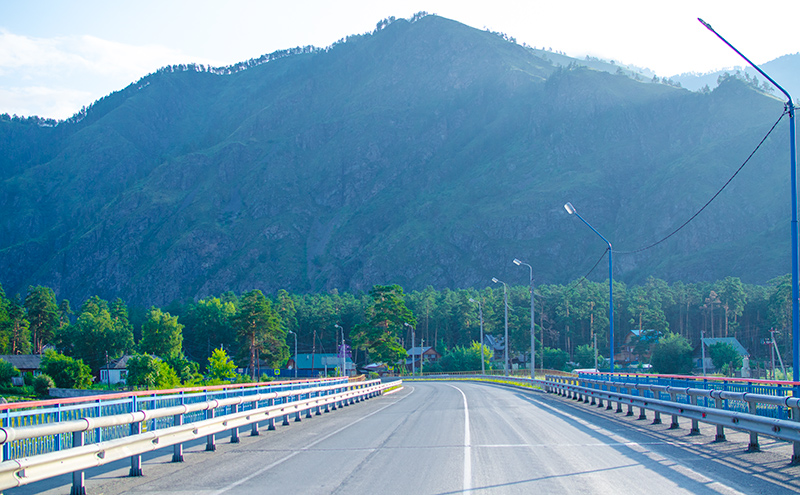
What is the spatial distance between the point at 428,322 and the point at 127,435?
14578cm

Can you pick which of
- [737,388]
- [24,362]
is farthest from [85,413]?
[24,362]

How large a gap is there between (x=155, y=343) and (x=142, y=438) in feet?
391

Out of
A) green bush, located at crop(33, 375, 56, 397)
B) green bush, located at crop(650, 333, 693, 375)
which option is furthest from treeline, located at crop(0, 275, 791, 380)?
green bush, located at crop(33, 375, 56, 397)

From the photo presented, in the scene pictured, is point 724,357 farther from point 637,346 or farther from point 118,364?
point 118,364

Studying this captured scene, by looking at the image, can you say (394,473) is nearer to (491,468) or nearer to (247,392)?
(491,468)

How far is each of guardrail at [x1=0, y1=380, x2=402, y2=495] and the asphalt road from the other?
46 centimetres

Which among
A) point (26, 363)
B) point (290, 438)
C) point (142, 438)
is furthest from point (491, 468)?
point (26, 363)

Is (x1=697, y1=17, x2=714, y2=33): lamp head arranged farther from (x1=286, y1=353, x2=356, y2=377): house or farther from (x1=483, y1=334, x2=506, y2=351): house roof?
(x1=483, y1=334, x2=506, y2=351): house roof

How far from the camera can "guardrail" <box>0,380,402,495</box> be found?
754cm

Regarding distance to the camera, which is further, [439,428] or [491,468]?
[439,428]

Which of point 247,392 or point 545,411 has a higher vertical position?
point 247,392

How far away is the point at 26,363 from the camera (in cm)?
11150

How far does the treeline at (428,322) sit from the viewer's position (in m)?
98.4

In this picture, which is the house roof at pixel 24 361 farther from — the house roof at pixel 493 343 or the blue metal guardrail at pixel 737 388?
the blue metal guardrail at pixel 737 388
